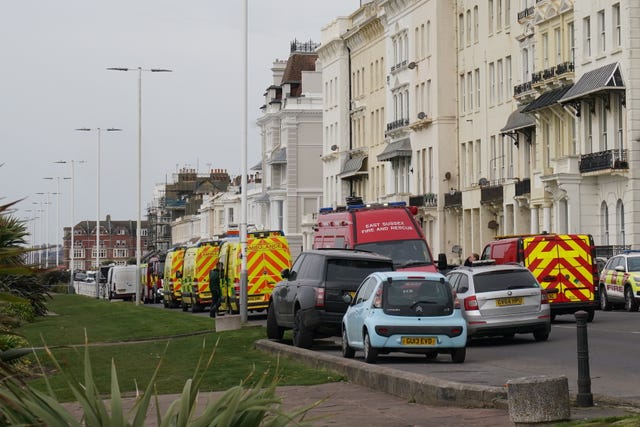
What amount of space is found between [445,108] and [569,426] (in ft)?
212

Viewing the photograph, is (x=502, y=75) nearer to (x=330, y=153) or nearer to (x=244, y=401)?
(x=330, y=153)

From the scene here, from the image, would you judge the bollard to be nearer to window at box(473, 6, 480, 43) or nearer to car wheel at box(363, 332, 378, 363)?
car wheel at box(363, 332, 378, 363)

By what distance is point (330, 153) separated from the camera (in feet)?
339

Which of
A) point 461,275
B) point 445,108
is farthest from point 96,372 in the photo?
point 445,108

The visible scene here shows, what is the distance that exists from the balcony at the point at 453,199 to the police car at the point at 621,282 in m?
29.8

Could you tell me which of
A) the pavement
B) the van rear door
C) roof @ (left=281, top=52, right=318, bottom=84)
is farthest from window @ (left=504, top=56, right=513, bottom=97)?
roof @ (left=281, top=52, right=318, bottom=84)

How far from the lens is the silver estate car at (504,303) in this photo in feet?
93.4

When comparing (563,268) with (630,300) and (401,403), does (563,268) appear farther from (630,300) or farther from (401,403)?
(401,403)

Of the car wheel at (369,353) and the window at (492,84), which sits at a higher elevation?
the window at (492,84)

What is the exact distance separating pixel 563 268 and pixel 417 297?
456 inches

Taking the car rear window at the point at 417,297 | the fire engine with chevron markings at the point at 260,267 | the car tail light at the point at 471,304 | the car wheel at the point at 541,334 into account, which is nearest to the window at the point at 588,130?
the fire engine with chevron markings at the point at 260,267

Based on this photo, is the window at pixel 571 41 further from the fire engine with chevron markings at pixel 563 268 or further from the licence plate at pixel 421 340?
the licence plate at pixel 421 340

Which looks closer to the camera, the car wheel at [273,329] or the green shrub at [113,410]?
the green shrub at [113,410]

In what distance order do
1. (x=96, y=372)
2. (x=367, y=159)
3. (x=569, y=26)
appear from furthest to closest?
1. (x=367, y=159)
2. (x=569, y=26)
3. (x=96, y=372)
